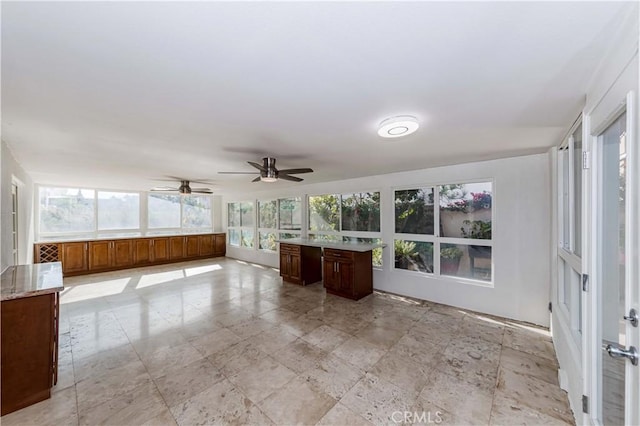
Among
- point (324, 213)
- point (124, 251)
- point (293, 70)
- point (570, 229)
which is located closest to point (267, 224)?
point (324, 213)

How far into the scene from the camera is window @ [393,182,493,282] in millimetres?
3693

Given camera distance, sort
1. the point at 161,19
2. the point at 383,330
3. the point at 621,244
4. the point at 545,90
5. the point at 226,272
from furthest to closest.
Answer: the point at 226,272 → the point at 383,330 → the point at 545,90 → the point at 621,244 → the point at 161,19

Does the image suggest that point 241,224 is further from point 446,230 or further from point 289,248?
point 446,230

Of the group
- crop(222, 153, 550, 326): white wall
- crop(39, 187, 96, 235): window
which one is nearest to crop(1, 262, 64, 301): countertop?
crop(222, 153, 550, 326): white wall

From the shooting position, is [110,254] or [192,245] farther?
[192,245]

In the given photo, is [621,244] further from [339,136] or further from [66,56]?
[66,56]

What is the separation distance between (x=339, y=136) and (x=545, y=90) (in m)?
1.56

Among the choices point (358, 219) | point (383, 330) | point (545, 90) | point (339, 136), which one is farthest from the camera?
point (358, 219)

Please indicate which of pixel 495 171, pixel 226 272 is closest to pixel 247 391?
pixel 495 171

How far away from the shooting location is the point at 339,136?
249 cm

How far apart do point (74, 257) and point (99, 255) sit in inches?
17.7

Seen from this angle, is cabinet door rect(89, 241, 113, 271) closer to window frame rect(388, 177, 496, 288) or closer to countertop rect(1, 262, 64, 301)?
countertop rect(1, 262, 64, 301)

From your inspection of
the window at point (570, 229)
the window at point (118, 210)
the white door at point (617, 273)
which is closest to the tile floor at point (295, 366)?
the window at point (570, 229)

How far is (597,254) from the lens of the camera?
1483 mm
